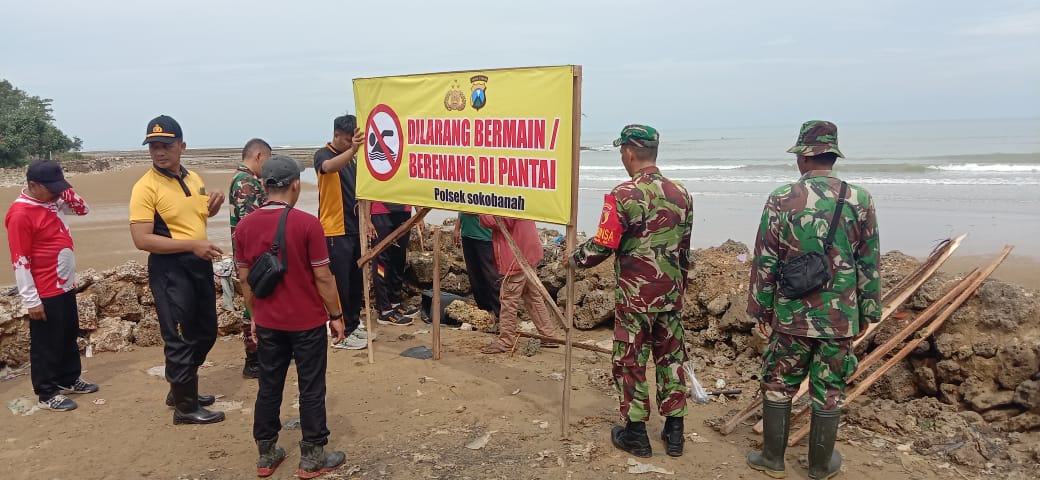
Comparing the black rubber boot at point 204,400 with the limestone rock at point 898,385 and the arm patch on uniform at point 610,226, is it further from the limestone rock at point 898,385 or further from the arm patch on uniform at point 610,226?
the limestone rock at point 898,385

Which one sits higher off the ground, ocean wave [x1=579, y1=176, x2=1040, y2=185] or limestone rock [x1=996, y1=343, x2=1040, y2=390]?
ocean wave [x1=579, y1=176, x2=1040, y2=185]

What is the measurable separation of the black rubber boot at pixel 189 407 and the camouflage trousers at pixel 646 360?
297 centimetres

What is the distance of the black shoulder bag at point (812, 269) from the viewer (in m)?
3.47

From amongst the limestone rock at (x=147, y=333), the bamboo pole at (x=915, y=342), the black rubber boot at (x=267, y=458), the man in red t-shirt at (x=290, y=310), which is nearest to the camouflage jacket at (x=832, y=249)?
the bamboo pole at (x=915, y=342)

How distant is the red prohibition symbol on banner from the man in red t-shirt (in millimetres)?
1583

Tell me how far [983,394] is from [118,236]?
50.0 feet

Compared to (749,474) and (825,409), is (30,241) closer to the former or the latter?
(749,474)

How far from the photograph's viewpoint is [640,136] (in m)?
3.79

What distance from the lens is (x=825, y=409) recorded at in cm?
361

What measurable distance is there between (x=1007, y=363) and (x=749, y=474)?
7.28ft

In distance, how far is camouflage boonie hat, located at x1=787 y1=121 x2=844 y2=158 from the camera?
356 centimetres

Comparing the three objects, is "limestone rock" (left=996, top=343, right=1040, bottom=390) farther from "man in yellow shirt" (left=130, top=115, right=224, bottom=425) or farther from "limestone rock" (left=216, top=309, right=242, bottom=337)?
"limestone rock" (left=216, top=309, right=242, bottom=337)

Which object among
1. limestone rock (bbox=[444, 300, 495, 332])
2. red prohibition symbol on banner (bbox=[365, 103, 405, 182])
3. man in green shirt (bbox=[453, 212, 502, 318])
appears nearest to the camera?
red prohibition symbol on banner (bbox=[365, 103, 405, 182])

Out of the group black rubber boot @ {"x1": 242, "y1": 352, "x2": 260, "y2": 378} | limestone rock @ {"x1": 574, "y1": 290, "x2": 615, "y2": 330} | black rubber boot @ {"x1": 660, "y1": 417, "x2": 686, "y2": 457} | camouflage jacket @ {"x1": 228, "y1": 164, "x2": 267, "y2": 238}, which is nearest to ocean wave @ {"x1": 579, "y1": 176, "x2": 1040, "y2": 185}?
limestone rock @ {"x1": 574, "y1": 290, "x2": 615, "y2": 330}
